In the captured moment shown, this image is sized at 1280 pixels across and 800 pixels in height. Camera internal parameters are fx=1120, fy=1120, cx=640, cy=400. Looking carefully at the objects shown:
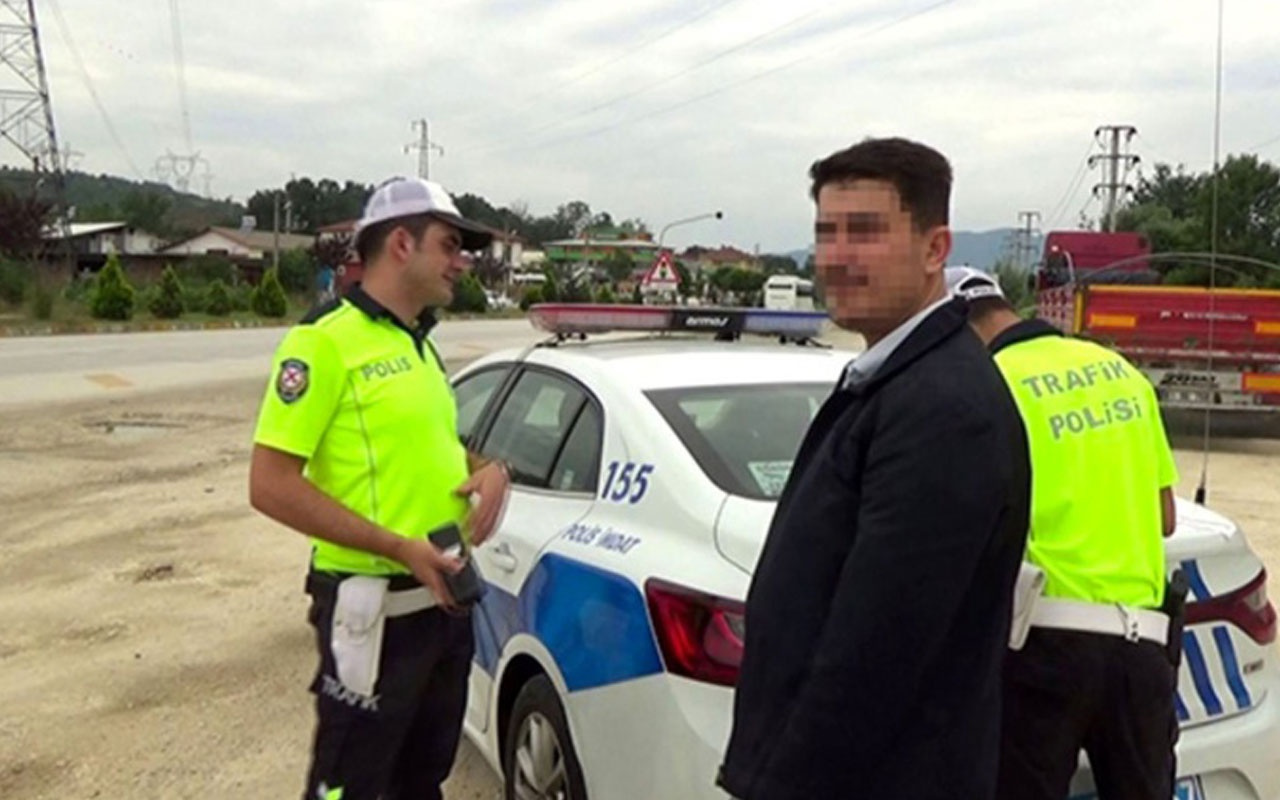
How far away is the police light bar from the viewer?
13.0 feet

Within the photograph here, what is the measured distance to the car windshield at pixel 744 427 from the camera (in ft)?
9.51

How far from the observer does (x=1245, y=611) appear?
8.96ft

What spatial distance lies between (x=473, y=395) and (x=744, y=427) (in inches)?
60.0

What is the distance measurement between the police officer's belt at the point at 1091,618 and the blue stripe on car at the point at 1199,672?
507 mm

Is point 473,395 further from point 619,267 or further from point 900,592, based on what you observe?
point 619,267

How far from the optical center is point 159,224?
320ft

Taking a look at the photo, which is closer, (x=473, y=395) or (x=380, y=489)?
(x=380, y=489)

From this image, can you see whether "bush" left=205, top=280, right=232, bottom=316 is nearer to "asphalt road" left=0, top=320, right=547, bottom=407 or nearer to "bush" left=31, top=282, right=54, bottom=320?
"bush" left=31, top=282, right=54, bottom=320

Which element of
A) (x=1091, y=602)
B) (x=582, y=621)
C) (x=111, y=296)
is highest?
(x=111, y=296)

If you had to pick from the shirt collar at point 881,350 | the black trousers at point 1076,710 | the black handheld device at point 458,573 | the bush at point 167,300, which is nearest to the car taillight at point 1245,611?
the black trousers at point 1076,710

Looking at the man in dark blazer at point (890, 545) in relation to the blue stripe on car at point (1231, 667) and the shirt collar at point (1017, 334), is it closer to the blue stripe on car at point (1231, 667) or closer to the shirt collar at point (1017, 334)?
the shirt collar at point (1017, 334)

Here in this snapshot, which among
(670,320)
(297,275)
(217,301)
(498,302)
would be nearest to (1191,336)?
(670,320)

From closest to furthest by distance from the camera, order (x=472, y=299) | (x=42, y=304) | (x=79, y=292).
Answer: (x=42, y=304), (x=79, y=292), (x=472, y=299)

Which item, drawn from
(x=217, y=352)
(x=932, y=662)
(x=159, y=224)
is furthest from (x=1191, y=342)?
(x=159, y=224)
